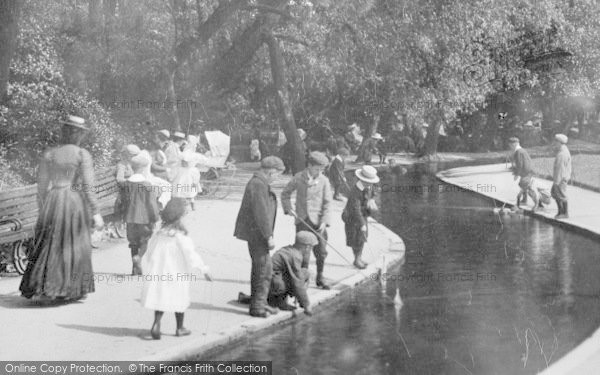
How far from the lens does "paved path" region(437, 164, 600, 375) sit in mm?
7574

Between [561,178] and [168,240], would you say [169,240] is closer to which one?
[168,240]

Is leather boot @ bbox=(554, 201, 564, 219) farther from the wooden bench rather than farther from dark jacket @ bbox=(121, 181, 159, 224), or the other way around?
the wooden bench

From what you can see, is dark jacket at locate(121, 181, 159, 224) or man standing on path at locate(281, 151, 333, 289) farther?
dark jacket at locate(121, 181, 159, 224)

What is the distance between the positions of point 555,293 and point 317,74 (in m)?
17.5

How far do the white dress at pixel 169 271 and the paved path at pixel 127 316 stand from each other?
1.09 ft

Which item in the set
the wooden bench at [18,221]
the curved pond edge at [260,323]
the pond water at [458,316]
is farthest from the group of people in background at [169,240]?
the wooden bench at [18,221]

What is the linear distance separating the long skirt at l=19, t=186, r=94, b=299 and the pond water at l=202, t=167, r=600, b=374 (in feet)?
7.01

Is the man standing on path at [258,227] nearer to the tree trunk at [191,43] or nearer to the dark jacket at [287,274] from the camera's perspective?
the dark jacket at [287,274]

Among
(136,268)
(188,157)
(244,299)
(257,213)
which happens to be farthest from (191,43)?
(257,213)

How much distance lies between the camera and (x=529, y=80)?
4550 centimetres

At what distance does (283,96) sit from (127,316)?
67.6 ft

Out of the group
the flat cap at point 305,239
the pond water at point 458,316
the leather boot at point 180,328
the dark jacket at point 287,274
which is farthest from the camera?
the flat cap at point 305,239

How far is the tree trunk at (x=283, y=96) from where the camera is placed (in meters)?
28.6

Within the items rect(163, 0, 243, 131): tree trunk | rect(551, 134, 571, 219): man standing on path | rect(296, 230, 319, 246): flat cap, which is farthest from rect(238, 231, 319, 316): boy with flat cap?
rect(163, 0, 243, 131): tree trunk
